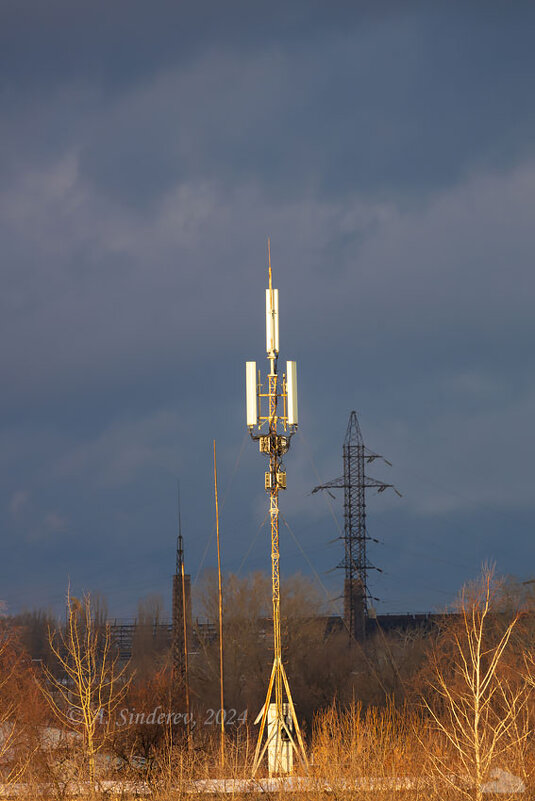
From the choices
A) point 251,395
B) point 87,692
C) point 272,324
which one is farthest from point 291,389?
point 87,692

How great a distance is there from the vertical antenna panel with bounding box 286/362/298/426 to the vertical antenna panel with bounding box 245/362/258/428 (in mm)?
810

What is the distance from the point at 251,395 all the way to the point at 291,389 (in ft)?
3.21

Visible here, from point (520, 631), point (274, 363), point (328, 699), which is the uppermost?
point (274, 363)

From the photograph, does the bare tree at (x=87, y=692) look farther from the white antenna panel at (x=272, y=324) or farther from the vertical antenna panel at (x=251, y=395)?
the white antenna panel at (x=272, y=324)

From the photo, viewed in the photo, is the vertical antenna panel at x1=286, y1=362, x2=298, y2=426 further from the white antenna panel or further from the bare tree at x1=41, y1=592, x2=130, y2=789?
the bare tree at x1=41, y1=592, x2=130, y2=789

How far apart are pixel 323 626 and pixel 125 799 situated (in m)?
52.0

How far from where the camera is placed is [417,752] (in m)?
30.1

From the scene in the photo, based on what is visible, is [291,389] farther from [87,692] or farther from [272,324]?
[87,692]

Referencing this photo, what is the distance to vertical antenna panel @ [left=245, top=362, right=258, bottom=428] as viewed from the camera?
1000 inches

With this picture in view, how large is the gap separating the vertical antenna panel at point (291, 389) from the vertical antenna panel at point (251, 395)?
0.81 meters

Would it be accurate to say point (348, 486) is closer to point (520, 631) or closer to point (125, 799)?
point (520, 631)

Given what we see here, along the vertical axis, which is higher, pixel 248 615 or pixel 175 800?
pixel 248 615

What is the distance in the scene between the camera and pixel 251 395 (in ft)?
83.6

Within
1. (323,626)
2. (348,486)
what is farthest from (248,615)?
(348,486)
